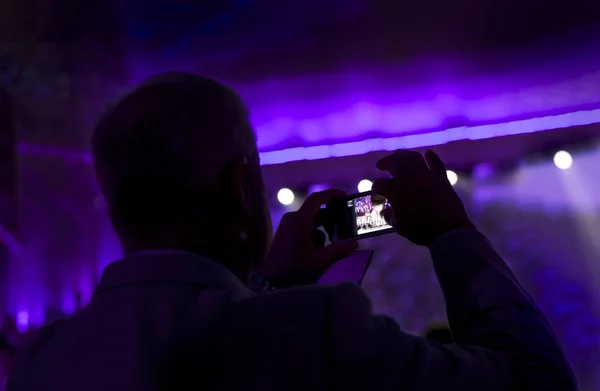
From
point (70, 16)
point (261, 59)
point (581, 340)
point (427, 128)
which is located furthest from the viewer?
point (427, 128)

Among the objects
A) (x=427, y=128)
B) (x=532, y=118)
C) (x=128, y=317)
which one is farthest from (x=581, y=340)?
(x=128, y=317)

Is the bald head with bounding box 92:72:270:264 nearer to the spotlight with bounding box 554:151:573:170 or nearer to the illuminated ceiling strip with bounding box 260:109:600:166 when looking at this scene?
the illuminated ceiling strip with bounding box 260:109:600:166

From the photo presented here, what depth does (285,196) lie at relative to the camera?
300cm

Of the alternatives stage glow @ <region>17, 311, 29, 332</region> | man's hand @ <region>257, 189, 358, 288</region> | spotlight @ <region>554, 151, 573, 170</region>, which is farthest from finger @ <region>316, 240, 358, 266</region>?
stage glow @ <region>17, 311, 29, 332</region>

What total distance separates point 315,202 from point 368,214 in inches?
2.9

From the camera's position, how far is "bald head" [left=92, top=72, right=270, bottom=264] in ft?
1.33

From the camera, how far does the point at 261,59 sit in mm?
1942

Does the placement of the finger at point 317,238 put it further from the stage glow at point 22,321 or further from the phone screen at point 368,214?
the stage glow at point 22,321

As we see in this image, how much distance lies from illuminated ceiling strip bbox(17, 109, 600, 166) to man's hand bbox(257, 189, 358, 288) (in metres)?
2.24

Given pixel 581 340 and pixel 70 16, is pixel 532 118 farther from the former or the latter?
pixel 70 16

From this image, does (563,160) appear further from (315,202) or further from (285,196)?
(315,202)

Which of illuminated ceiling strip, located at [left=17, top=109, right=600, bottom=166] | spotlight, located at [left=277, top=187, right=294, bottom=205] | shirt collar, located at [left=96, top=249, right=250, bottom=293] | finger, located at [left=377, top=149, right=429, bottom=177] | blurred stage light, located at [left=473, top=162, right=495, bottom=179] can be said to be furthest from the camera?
spotlight, located at [left=277, top=187, right=294, bottom=205]

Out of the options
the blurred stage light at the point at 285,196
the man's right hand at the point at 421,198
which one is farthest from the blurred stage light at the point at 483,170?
the man's right hand at the point at 421,198

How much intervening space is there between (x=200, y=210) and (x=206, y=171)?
33 millimetres
